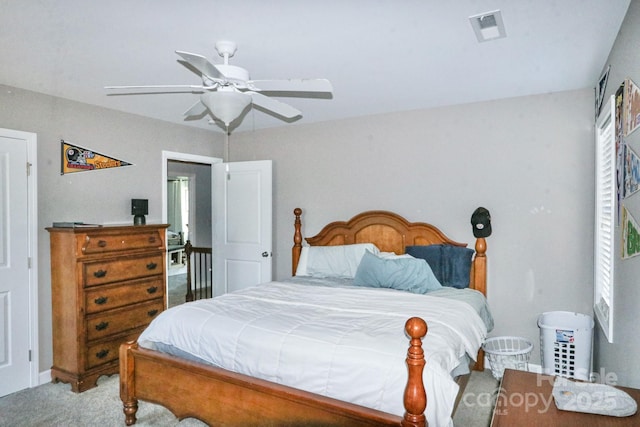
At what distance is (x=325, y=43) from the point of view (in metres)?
2.49

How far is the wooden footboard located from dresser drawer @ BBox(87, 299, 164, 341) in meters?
0.97

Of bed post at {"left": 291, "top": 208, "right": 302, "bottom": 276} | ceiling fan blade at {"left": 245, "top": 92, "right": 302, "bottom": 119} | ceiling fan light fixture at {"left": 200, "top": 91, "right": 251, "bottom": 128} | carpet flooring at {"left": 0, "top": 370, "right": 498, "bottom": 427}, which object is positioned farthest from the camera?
bed post at {"left": 291, "top": 208, "right": 302, "bottom": 276}

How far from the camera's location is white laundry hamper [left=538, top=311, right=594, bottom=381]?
317cm

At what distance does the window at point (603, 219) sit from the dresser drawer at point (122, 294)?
3.72 m

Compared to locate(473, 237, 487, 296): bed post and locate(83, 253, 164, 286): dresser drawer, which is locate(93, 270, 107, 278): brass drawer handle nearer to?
locate(83, 253, 164, 286): dresser drawer

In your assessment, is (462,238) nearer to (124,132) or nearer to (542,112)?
(542,112)

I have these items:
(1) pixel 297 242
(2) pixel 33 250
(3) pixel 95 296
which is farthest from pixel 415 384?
(2) pixel 33 250

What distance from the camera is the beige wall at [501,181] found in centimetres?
348

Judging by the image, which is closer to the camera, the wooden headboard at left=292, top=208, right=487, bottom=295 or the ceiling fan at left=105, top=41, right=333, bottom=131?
the ceiling fan at left=105, top=41, right=333, bottom=131

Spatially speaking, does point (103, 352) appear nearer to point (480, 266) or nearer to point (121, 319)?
point (121, 319)

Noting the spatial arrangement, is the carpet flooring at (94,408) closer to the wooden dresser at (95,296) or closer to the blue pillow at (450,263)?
the wooden dresser at (95,296)

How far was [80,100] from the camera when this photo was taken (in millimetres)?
3734

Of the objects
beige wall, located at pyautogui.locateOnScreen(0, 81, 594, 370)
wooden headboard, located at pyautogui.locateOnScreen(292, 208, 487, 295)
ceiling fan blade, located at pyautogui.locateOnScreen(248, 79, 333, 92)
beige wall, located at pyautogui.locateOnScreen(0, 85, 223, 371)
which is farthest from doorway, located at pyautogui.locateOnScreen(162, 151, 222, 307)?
ceiling fan blade, located at pyautogui.locateOnScreen(248, 79, 333, 92)

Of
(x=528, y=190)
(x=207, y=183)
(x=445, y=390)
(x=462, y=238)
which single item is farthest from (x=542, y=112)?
(x=207, y=183)
